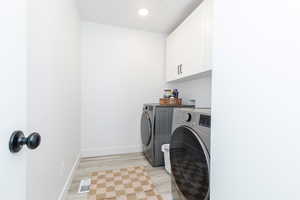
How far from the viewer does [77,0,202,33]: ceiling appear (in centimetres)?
193

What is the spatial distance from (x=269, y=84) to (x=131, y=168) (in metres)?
2.04

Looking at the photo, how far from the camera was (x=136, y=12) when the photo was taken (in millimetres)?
2146

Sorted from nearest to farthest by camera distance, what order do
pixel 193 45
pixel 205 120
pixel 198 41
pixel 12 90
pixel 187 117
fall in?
pixel 12 90 < pixel 205 120 < pixel 187 117 < pixel 198 41 < pixel 193 45

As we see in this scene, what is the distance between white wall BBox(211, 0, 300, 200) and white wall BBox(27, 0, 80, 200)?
3.33 ft

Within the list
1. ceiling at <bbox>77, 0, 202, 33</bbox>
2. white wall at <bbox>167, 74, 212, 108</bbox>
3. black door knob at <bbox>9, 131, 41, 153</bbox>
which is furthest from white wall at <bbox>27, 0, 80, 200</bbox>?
white wall at <bbox>167, 74, 212, 108</bbox>

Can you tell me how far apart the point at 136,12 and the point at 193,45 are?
105 centimetres

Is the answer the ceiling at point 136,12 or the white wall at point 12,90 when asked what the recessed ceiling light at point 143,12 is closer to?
the ceiling at point 136,12

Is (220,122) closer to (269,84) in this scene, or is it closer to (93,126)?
(269,84)

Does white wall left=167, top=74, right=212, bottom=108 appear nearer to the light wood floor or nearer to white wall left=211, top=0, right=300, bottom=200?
the light wood floor

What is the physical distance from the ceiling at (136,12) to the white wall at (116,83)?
208 mm

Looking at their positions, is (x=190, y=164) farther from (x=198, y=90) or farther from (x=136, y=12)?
(x=136, y=12)

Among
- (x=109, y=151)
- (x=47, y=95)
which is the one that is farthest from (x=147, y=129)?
(x=47, y=95)

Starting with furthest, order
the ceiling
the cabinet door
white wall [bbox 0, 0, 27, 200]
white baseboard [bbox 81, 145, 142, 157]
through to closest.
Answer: white baseboard [bbox 81, 145, 142, 157]
the ceiling
the cabinet door
white wall [bbox 0, 0, 27, 200]

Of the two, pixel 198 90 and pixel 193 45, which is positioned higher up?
pixel 193 45
